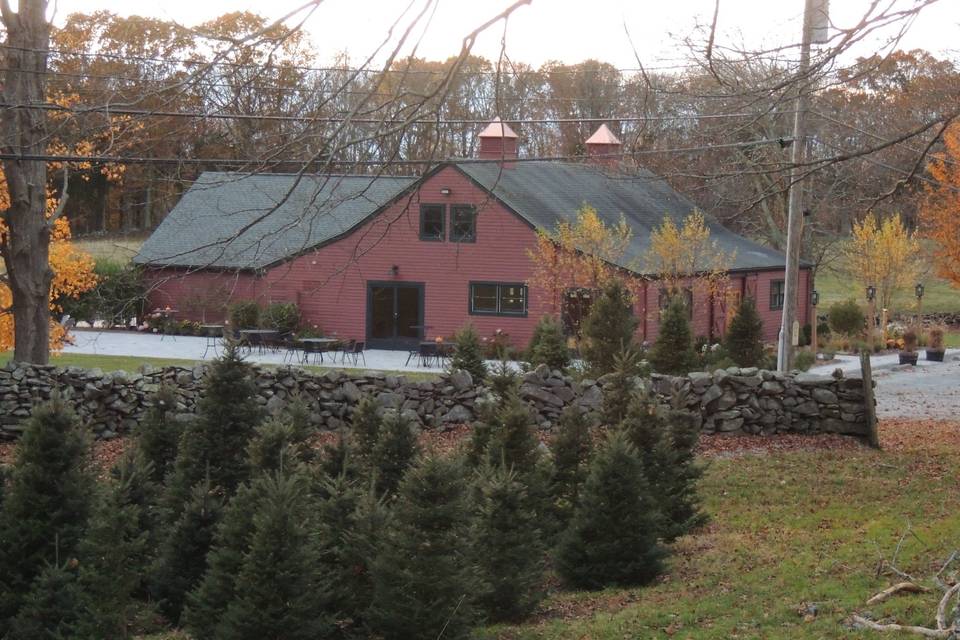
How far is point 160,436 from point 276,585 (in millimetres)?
4685

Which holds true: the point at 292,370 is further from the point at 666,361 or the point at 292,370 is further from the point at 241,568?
the point at 241,568

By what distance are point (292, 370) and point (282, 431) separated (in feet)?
26.5

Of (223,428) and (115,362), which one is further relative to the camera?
(115,362)

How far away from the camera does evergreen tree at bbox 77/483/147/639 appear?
Result: 7.94 metres

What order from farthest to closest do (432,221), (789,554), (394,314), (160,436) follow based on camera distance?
(394,314) → (432,221) → (160,436) → (789,554)

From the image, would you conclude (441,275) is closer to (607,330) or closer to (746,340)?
(746,340)

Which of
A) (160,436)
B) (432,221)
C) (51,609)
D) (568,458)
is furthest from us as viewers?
(432,221)

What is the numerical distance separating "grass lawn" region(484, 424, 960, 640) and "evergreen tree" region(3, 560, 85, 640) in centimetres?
299

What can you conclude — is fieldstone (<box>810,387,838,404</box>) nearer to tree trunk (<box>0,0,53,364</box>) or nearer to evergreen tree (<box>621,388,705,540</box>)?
evergreen tree (<box>621,388,705,540</box>)

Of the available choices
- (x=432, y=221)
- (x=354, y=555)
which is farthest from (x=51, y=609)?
(x=432, y=221)

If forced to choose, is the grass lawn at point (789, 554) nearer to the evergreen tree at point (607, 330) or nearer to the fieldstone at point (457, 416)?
the evergreen tree at point (607, 330)

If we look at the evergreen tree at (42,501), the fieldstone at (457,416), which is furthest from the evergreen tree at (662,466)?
the fieldstone at (457,416)

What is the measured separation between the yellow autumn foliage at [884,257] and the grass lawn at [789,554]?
80.6ft

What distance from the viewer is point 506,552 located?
29.2ft
